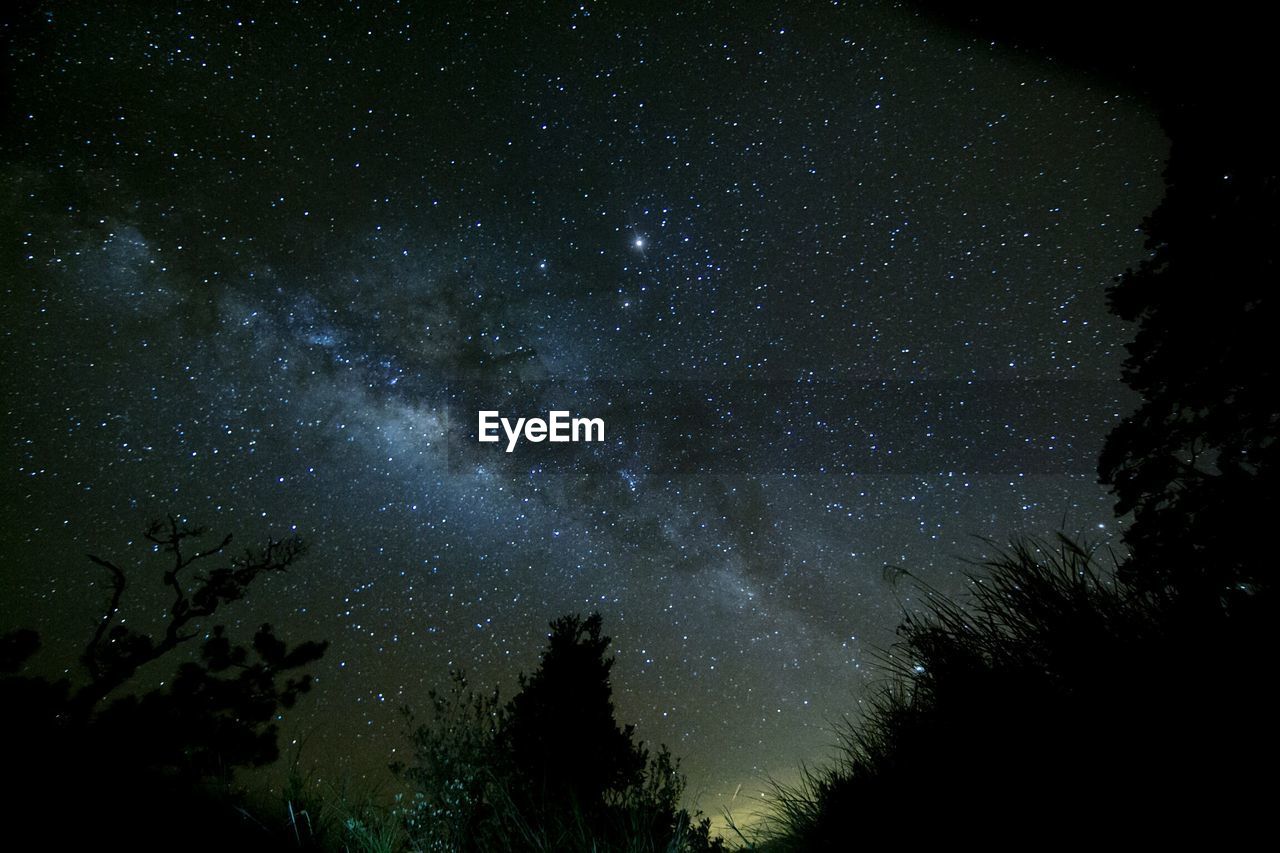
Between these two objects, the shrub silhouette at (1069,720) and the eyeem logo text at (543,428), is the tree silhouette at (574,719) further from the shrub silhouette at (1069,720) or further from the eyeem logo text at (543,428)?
the shrub silhouette at (1069,720)

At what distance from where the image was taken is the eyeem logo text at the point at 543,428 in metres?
8.71

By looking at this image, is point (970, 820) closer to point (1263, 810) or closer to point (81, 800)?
point (1263, 810)

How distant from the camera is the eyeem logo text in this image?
8.71 m

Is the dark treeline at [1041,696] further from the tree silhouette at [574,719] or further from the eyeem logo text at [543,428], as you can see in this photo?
the eyeem logo text at [543,428]

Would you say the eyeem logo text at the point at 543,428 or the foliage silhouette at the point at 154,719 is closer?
the foliage silhouette at the point at 154,719

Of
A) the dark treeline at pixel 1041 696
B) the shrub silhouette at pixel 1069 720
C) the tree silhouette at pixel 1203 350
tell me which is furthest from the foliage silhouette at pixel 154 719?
the tree silhouette at pixel 1203 350

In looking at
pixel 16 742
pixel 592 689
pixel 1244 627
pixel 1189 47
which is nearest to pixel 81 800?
pixel 16 742

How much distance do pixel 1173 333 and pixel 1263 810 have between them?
Result: 9293 millimetres

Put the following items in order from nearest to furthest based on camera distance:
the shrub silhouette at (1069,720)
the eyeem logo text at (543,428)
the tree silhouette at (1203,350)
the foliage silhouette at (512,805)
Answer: the shrub silhouette at (1069,720)
the foliage silhouette at (512,805)
the tree silhouette at (1203,350)
the eyeem logo text at (543,428)

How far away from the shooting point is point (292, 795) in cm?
410

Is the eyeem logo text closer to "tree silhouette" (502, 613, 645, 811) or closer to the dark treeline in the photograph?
the dark treeline

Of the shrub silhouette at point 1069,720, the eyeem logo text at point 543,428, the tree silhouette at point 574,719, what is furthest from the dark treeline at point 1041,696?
the eyeem logo text at point 543,428

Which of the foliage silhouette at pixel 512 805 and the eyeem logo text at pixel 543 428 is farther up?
the eyeem logo text at pixel 543 428

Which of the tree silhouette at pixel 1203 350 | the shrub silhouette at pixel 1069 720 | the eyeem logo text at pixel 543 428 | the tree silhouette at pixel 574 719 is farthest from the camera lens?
the tree silhouette at pixel 574 719
